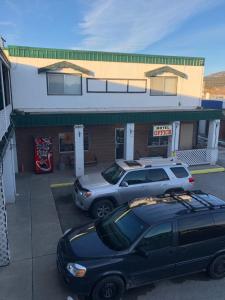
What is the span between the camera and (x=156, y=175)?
1026cm

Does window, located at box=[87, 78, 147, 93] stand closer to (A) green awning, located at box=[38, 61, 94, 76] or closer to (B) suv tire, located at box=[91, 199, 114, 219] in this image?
(A) green awning, located at box=[38, 61, 94, 76]

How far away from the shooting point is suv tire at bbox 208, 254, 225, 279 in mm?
6570

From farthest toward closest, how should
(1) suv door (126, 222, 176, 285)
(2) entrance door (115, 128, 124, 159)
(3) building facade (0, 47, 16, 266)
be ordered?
(2) entrance door (115, 128, 124, 159) < (3) building facade (0, 47, 16, 266) < (1) suv door (126, 222, 176, 285)

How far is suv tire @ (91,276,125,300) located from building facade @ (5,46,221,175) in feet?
29.3

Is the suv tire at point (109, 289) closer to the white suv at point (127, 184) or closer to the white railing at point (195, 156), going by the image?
the white suv at point (127, 184)

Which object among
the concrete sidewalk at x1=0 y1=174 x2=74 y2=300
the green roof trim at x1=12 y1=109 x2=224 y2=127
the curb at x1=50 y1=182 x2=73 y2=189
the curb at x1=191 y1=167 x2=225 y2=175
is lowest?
the concrete sidewalk at x1=0 y1=174 x2=74 y2=300

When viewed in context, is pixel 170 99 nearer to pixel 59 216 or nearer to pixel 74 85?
pixel 74 85

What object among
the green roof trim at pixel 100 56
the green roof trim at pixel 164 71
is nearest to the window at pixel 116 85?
the green roof trim at pixel 164 71

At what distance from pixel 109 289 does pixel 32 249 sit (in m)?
2.97

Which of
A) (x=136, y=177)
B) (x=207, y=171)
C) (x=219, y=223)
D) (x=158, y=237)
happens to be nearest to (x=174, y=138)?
(x=207, y=171)

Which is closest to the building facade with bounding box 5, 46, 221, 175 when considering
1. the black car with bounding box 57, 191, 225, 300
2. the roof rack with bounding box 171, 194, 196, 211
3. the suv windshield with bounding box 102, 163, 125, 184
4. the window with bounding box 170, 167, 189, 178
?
the suv windshield with bounding box 102, 163, 125, 184

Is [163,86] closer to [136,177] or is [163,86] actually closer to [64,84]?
[64,84]

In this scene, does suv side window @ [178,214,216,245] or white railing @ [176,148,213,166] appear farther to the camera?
white railing @ [176,148,213,166]

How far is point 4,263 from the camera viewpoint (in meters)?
7.06
